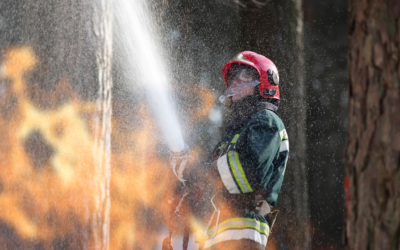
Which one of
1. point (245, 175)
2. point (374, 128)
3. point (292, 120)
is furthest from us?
point (292, 120)

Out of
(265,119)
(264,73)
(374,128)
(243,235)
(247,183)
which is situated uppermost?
Result: (264,73)

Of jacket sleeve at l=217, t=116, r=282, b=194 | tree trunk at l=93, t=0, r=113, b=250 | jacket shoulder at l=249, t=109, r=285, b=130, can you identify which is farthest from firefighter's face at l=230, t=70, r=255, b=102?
tree trunk at l=93, t=0, r=113, b=250

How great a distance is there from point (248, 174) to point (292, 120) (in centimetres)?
173

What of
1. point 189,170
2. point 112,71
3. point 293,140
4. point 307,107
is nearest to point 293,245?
point 293,140

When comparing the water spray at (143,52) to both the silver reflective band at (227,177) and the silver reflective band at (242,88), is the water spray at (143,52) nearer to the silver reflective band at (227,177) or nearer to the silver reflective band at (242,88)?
the silver reflective band at (242,88)

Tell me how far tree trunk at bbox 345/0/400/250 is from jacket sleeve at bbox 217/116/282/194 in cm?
102

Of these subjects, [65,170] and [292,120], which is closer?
[292,120]

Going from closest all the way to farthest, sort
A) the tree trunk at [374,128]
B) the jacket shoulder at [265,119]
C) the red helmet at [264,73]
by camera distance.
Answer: the tree trunk at [374,128]
the jacket shoulder at [265,119]
the red helmet at [264,73]

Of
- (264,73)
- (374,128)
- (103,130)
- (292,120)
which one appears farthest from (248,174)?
(103,130)

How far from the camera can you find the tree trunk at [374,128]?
124 cm

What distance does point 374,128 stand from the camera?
128 centimetres

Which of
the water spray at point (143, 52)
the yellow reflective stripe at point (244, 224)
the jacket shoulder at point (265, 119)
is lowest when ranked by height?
the yellow reflective stripe at point (244, 224)

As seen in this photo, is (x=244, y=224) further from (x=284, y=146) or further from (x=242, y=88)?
(x=242, y=88)

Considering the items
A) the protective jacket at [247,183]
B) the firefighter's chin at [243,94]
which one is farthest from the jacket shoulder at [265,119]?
the firefighter's chin at [243,94]
